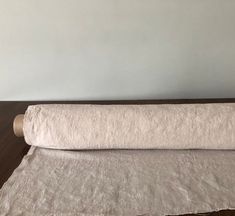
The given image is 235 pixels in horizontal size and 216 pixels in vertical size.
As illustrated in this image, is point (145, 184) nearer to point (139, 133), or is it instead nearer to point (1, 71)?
point (139, 133)

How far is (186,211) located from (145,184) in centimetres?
10

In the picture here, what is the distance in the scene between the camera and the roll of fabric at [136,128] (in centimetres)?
67

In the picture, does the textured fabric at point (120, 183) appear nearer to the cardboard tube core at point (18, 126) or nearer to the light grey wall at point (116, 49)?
the cardboard tube core at point (18, 126)

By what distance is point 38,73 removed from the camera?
0.96m

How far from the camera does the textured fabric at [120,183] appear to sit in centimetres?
52

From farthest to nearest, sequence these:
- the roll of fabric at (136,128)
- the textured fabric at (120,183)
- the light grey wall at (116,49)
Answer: the light grey wall at (116,49)
the roll of fabric at (136,128)
the textured fabric at (120,183)

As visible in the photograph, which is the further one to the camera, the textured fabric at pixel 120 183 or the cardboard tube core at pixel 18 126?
the cardboard tube core at pixel 18 126

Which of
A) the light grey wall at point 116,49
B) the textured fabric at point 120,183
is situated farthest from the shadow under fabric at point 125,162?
the light grey wall at point 116,49

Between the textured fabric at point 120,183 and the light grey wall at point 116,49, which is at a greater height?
the light grey wall at point 116,49

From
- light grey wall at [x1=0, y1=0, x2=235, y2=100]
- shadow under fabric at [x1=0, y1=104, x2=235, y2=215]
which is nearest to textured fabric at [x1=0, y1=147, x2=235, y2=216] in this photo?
shadow under fabric at [x1=0, y1=104, x2=235, y2=215]

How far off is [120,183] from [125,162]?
0.25 ft

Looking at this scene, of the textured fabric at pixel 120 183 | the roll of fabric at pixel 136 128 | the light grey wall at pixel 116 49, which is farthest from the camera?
the light grey wall at pixel 116 49

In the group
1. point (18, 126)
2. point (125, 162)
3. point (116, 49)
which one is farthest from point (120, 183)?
point (116, 49)

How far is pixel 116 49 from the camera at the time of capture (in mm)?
931
